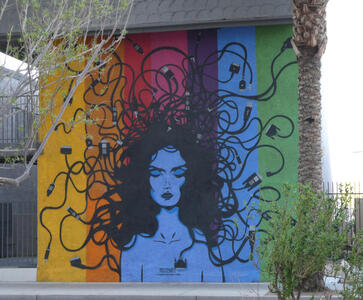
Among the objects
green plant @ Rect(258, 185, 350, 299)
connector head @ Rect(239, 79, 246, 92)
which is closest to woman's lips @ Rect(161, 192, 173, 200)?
connector head @ Rect(239, 79, 246, 92)

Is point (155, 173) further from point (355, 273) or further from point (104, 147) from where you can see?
point (355, 273)

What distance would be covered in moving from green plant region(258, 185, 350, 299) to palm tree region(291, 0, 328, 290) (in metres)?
4.46

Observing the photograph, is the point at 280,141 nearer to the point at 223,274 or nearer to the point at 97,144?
the point at 223,274

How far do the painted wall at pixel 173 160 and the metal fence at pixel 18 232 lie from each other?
13.2ft

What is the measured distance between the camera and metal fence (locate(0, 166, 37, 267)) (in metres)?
17.4

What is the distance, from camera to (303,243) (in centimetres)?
587

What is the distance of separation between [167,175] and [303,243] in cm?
747

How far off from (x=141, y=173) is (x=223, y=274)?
2.91 m

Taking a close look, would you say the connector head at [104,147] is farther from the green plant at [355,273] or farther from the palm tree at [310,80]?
the green plant at [355,273]

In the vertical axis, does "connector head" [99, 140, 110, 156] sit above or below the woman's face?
above

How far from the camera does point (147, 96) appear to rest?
13.3 meters

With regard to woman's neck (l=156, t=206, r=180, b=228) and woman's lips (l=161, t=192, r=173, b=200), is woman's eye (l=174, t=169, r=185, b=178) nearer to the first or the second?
woman's lips (l=161, t=192, r=173, b=200)

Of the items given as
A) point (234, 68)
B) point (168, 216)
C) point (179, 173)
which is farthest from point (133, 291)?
point (234, 68)

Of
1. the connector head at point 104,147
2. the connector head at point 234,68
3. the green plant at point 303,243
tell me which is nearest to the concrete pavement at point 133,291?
the connector head at point 104,147
